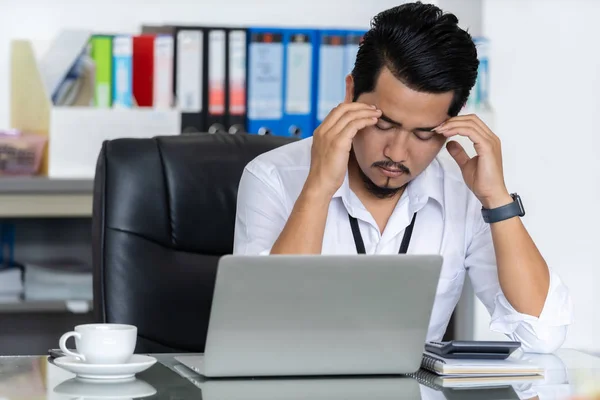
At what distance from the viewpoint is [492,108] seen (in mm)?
2812

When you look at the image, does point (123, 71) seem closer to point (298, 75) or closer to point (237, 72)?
point (237, 72)

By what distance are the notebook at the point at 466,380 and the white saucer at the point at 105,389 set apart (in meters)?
0.33

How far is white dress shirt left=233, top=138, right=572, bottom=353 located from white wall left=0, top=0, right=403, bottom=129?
1.43 metres

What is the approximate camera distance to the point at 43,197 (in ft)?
8.36

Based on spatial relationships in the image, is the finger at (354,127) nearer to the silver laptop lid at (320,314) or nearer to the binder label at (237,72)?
the silver laptop lid at (320,314)

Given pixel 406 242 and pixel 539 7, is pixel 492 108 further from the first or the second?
pixel 406 242

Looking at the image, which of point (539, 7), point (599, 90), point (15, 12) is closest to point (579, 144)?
point (599, 90)

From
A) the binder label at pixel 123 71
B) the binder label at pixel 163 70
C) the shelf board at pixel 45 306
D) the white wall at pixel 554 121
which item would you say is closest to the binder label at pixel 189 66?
the binder label at pixel 163 70

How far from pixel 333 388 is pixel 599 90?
2012mm

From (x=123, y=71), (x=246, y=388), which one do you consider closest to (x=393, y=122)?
(x=246, y=388)

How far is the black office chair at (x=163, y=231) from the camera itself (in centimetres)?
162

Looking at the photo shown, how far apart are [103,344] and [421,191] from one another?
30.6 inches

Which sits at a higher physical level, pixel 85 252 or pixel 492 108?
pixel 492 108

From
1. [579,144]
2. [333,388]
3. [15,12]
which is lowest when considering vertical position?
[333,388]
